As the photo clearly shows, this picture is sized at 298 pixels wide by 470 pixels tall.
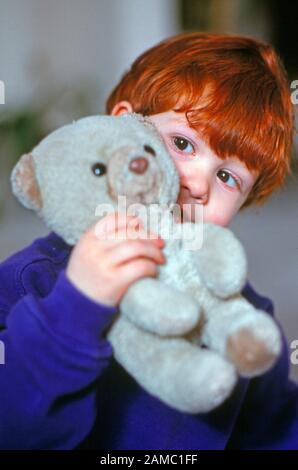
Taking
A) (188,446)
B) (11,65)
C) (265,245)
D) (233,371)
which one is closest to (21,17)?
(11,65)

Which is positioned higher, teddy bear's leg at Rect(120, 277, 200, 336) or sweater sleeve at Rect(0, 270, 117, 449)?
teddy bear's leg at Rect(120, 277, 200, 336)

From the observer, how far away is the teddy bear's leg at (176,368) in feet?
1.17

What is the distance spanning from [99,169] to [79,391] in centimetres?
17

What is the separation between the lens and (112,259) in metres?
0.41

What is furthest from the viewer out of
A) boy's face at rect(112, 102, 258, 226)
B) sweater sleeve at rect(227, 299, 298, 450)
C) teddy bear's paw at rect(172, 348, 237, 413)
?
sweater sleeve at rect(227, 299, 298, 450)

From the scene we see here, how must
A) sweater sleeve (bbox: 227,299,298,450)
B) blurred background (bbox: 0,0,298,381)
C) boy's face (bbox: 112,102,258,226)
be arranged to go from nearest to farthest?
boy's face (bbox: 112,102,258,226) < sweater sleeve (bbox: 227,299,298,450) < blurred background (bbox: 0,0,298,381)

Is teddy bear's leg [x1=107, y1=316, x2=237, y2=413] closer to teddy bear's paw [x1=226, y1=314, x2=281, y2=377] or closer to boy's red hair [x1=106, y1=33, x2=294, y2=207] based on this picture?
teddy bear's paw [x1=226, y1=314, x2=281, y2=377]

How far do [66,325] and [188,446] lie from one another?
9.6 inches

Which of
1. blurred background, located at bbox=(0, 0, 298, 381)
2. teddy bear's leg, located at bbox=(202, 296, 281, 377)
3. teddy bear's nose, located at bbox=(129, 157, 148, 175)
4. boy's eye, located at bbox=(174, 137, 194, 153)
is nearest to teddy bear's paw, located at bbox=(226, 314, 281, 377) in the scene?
teddy bear's leg, located at bbox=(202, 296, 281, 377)

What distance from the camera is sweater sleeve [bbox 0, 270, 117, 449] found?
16.3 inches

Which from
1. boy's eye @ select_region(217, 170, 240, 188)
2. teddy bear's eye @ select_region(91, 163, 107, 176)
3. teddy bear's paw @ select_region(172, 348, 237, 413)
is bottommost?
boy's eye @ select_region(217, 170, 240, 188)

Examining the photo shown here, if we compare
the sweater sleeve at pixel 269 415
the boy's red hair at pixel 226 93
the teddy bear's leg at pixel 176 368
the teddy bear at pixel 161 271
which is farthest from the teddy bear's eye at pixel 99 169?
the sweater sleeve at pixel 269 415

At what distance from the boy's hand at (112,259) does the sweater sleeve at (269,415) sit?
1.00 feet

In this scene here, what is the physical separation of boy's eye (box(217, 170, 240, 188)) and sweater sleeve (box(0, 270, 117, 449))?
0.25m
